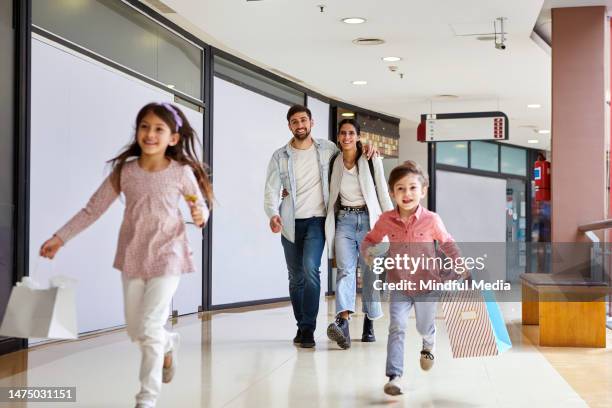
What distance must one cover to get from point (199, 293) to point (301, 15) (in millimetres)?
2906

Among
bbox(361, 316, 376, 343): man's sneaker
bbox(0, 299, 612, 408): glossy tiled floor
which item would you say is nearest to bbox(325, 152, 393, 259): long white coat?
bbox(361, 316, 376, 343): man's sneaker

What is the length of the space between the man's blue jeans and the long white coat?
78mm

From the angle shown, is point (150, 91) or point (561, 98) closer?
point (561, 98)

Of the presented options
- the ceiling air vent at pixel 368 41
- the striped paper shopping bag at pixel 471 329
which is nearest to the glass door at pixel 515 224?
the ceiling air vent at pixel 368 41

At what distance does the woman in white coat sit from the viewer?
5.20 m

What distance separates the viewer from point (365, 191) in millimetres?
5215

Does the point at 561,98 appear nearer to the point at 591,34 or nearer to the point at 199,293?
the point at 591,34

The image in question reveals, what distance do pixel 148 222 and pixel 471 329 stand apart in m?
1.63

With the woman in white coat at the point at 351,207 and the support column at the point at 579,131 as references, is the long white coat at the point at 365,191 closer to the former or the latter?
the woman in white coat at the point at 351,207

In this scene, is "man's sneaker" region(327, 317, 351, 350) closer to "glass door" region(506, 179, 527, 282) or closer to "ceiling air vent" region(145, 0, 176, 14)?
"ceiling air vent" region(145, 0, 176, 14)

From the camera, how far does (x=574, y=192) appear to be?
21.0ft

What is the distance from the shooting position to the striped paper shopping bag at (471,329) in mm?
3904

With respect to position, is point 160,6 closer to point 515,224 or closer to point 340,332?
point 340,332

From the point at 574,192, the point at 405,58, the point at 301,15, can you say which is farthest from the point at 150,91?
the point at 574,192
